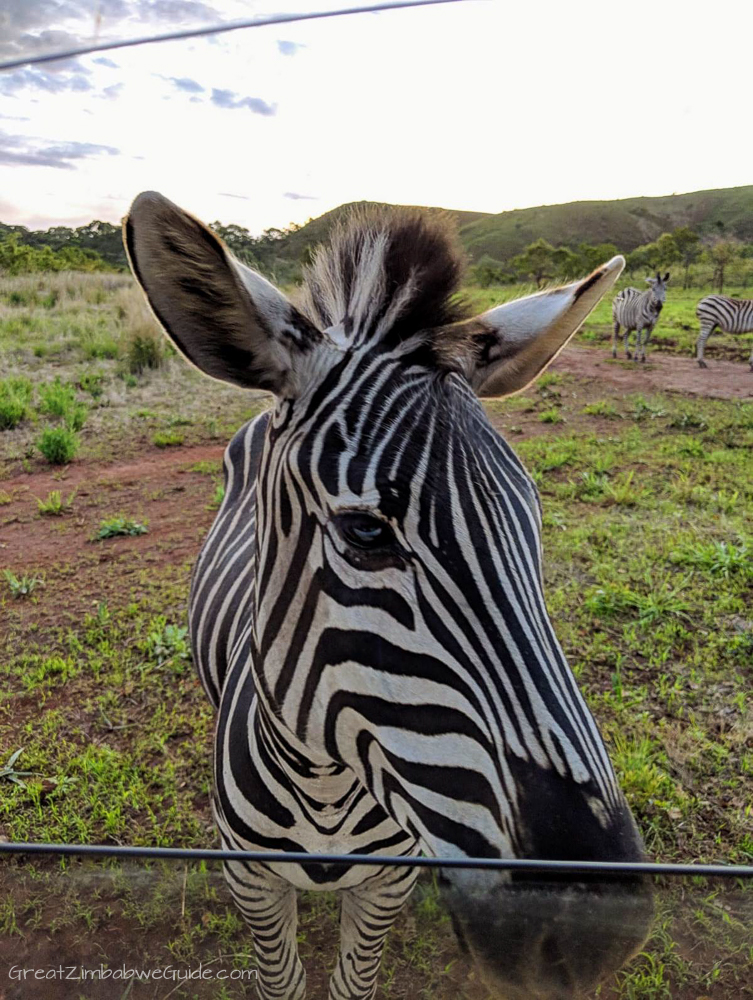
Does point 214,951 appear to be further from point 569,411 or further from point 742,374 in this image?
point 742,374

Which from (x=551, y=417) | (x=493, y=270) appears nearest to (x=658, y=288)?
(x=551, y=417)

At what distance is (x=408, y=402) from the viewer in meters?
0.97

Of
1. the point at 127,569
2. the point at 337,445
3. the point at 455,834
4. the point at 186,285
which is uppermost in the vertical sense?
the point at 186,285

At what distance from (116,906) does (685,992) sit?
914mm

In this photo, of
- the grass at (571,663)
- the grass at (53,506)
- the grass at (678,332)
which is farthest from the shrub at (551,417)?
the grass at (53,506)

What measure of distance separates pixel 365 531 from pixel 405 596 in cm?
11

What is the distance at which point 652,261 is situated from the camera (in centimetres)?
414

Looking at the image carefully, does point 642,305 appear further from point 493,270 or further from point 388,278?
point 388,278

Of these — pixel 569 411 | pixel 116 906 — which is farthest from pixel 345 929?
pixel 569 411

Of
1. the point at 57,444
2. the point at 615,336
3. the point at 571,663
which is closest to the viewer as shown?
the point at 571,663

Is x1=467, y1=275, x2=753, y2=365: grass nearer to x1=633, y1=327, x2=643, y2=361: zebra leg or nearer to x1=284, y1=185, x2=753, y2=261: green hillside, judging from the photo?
x1=633, y1=327, x2=643, y2=361: zebra leg

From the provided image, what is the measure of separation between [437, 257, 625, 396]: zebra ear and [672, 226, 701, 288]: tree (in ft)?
9.14

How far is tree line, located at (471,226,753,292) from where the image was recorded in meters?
2.89

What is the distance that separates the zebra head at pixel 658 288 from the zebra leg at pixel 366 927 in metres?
4.92
